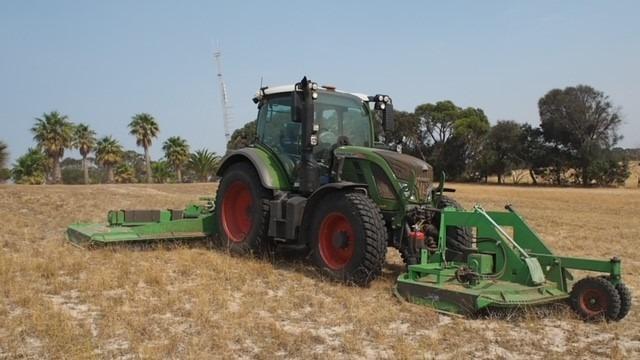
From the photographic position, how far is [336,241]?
7188mm

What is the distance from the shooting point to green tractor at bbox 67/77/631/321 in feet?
19.2

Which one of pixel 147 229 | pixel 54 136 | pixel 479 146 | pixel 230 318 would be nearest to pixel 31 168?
pixel 54 136

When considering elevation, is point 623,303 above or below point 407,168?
below

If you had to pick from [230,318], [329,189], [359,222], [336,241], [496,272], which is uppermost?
[329,189]

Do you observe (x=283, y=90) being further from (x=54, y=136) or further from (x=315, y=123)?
(x=54, y=136)

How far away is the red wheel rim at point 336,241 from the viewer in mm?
7074

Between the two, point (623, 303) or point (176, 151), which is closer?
point (623, 303)

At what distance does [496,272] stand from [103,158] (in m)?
53.9

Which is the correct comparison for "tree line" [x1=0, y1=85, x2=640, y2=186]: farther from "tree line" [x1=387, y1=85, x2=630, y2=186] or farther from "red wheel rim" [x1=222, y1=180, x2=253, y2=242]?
"red wheel rim" [x1=222, y1=180, x2=253, y2=242]

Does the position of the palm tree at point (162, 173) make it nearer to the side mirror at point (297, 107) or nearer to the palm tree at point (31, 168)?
the palm tree at point (31, 168)

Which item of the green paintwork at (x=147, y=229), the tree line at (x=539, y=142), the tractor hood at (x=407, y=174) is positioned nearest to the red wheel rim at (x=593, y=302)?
the tractor hood at (x=407, y=174)

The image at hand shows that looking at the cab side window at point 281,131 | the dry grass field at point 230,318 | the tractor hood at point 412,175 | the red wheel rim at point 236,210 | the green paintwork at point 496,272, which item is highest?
the cab side window at point 281,131

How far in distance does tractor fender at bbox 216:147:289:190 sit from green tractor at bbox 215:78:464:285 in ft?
0.05

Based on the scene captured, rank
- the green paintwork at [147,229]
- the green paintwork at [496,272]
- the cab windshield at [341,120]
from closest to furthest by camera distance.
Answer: the green paintwork at [496,272], the cab windshield at [341,120], the green paintwork at [147,229]
